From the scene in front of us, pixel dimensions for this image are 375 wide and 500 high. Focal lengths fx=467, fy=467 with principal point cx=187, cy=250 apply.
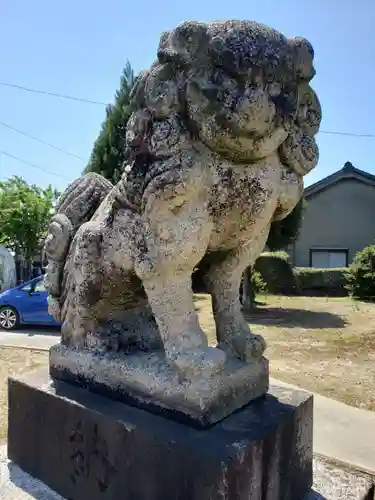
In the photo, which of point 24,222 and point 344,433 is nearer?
point 344,433

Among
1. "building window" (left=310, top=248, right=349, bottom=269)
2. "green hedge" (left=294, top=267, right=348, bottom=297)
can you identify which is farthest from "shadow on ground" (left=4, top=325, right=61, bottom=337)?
"building window" (left=310, top=248, right=349, bottom=269)

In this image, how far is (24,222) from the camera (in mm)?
13094

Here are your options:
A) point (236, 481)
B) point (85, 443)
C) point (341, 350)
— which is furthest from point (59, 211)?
point (341, 350)

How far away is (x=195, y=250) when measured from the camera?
142cm

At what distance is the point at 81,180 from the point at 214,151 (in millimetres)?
862

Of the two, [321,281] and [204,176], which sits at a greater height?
[204,176]

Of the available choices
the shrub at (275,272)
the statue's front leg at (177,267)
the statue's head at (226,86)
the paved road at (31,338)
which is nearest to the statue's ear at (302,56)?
the statue's head at (226,86)

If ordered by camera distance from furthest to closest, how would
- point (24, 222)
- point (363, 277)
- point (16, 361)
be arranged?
point (24, 222), point (363, 277), point (16, 361)

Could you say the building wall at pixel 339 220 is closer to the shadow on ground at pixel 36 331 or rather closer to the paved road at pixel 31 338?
the shadow on ground at pixel 36 331

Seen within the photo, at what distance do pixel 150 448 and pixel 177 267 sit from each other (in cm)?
54

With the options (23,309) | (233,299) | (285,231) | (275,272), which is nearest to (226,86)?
(233,299)

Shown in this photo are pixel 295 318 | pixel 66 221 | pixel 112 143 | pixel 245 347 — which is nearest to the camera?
pixel 245 347

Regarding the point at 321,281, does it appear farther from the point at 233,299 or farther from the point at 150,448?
the point at 150,448

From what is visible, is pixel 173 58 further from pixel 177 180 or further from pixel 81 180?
pixel 81 180
